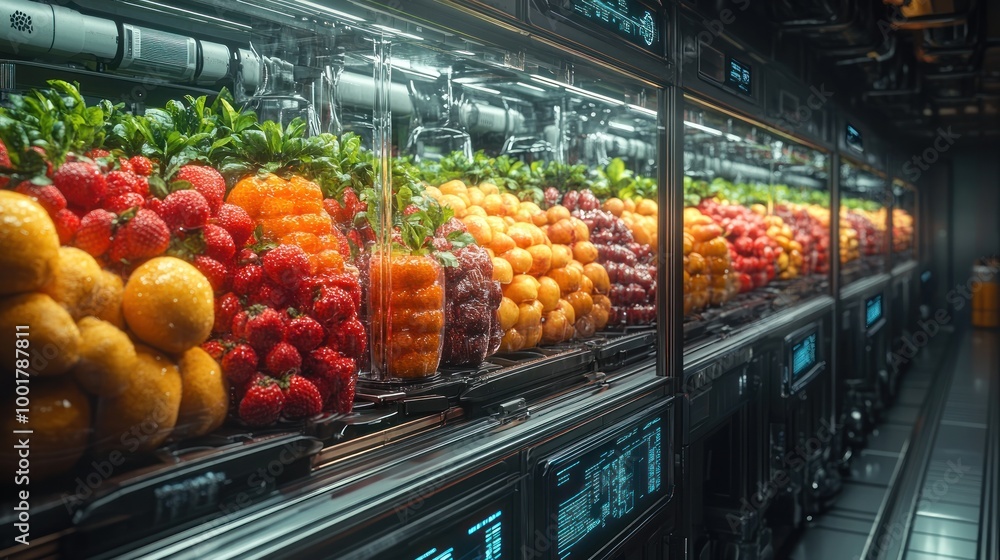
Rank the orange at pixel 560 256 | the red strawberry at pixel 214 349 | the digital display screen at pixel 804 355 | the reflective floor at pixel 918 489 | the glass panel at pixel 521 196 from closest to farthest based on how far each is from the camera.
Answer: the red strawberry at pixel 214 349 → the glass panel at pixel 521 196 → the orange at pixel 560 256 → the digital display screen at pixel 804 355 → the reflective floor at pixel 918 489

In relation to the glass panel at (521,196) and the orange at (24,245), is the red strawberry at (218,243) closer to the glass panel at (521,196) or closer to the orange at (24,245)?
the orange at (24,245)

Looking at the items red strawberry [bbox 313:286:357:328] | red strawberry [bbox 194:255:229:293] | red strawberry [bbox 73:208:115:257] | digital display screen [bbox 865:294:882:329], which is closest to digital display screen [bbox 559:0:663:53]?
red strawberry [bbox 313:286:357:328]

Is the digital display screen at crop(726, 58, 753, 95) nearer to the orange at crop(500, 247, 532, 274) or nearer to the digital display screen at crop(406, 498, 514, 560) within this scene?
the orange at crop(500, 247, 532, 274)

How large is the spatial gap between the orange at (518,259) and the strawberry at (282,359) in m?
0.83

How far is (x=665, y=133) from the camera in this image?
220 cm

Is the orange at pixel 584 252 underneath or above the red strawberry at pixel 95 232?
underneath

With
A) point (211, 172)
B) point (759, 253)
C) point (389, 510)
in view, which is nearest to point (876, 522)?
point (759, 253)

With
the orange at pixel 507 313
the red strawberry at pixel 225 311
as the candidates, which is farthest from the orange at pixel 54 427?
the orange at pixel 507 313

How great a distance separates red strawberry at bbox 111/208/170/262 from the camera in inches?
39.3

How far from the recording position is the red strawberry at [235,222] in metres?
1.17

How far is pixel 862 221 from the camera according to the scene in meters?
6.27

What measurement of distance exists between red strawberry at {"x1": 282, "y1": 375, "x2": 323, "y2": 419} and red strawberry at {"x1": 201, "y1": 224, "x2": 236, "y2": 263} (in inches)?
7.6

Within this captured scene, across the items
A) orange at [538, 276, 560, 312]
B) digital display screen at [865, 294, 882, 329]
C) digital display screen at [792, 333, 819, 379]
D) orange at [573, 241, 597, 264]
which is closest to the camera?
A: orange at [538, 276, 560, 312]

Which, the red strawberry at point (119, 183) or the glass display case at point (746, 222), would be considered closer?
the red strawberry at point (119, 183)
